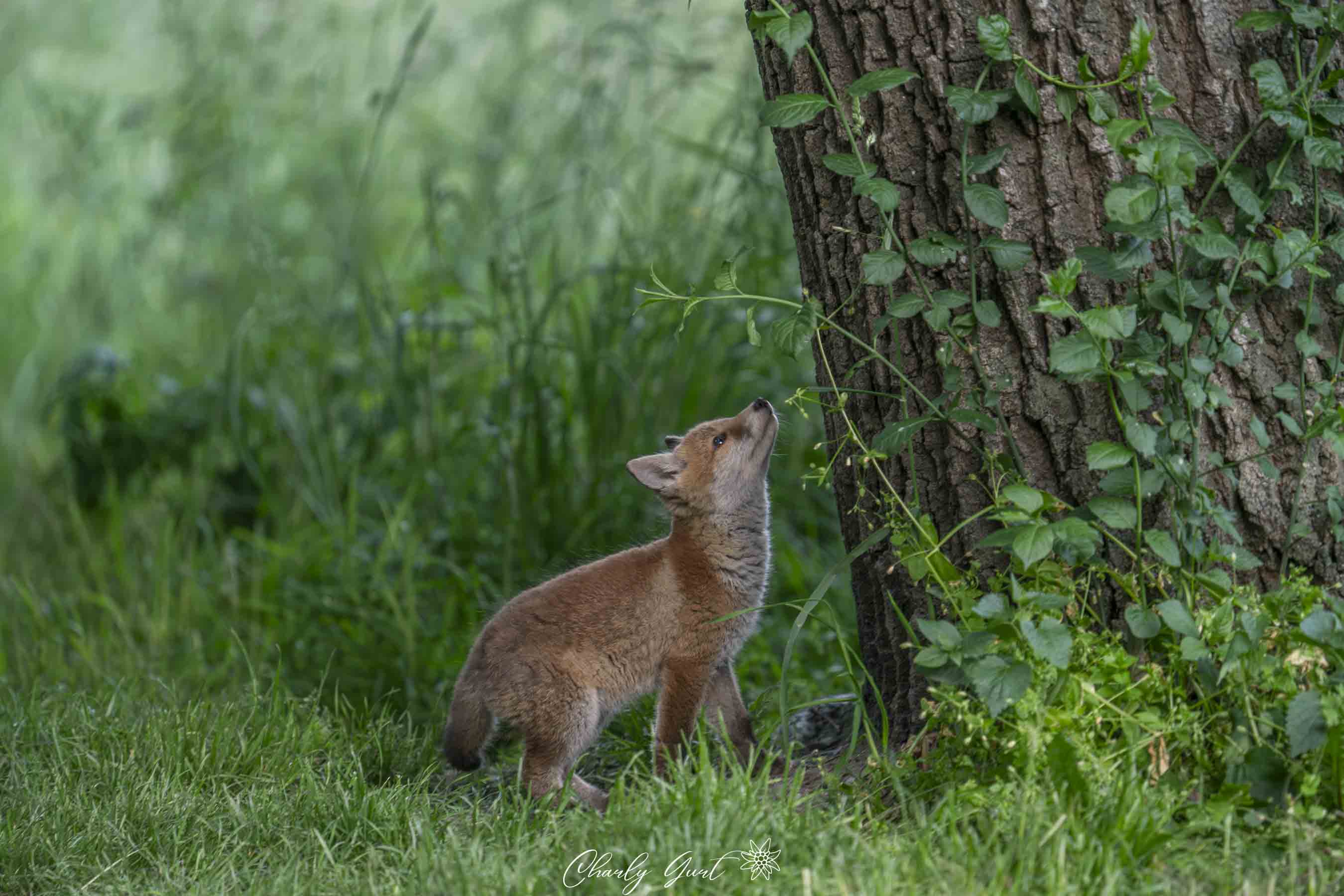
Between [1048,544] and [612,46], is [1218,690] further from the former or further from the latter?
[612,46]

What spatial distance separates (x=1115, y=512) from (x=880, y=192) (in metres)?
0.90

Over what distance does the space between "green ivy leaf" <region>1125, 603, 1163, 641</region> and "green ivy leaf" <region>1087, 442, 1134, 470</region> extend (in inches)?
13.1

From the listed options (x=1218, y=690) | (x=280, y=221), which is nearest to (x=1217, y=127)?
(x=1218, y=690)

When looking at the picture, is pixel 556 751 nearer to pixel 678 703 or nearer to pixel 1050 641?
pixel 678 703

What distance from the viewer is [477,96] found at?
8000 millimetres

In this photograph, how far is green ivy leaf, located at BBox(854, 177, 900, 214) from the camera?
300 centimetres

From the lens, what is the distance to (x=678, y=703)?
3.83 metres

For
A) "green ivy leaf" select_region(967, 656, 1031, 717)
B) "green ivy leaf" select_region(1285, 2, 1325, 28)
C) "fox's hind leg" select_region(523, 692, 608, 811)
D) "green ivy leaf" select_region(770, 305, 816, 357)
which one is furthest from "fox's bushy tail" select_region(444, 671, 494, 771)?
"green ivy leaf" select_region(1285, 2, 1325, 28)

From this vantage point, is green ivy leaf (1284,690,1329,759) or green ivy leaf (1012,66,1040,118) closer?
green ivy leaf (1284,690,1329,759)

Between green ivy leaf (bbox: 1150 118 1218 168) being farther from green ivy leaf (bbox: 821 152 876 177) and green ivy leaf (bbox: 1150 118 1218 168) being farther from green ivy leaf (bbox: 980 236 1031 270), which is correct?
green ivy leaf (bbox: 821 152 876 177)

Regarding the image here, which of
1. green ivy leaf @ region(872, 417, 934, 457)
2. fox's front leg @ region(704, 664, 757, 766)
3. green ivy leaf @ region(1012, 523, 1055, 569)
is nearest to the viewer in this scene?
green ivy leaf @ region(1012, 523, 1055, 569)

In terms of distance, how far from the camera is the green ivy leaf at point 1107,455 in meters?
2.88

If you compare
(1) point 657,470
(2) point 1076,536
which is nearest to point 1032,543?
(2) point 1076,536

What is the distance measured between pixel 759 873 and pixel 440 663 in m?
2.51
